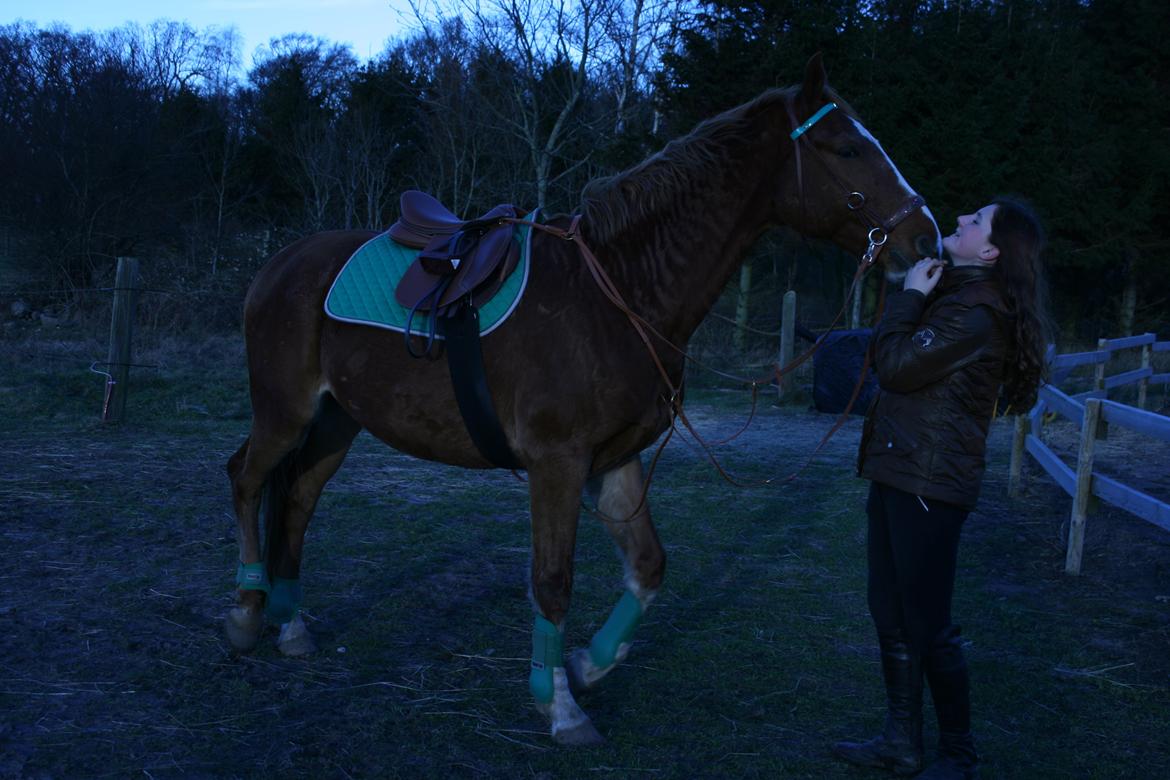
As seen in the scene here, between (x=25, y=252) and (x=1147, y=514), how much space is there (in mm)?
18703

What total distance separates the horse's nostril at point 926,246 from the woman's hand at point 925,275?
0.07m

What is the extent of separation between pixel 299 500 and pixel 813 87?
2.74 meters

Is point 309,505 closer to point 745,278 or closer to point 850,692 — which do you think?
point 850,692

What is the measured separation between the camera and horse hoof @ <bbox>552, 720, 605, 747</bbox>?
2949mm

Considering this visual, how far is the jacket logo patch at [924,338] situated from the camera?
255 centimetres

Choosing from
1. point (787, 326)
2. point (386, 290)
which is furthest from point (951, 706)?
point (787, 326)

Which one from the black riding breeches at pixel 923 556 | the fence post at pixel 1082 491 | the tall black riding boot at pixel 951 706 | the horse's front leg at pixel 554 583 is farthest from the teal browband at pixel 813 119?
the fence post at pixel 1082 491

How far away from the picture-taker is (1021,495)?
7.38 meters

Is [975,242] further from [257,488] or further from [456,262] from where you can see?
[257,488]

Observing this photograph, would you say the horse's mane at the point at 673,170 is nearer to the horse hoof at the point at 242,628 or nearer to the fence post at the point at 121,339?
the horse hoof at the point at 242,628

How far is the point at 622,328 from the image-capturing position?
3.02 meters

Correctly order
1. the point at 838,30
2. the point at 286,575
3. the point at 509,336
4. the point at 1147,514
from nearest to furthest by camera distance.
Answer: the point at 509,336, the point at 286,575, the point at 1147,514, the point at 838,30

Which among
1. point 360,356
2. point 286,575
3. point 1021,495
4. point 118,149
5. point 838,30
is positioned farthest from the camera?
point 118,149

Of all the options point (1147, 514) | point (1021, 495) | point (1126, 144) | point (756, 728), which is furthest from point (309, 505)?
point (1126, 144)
